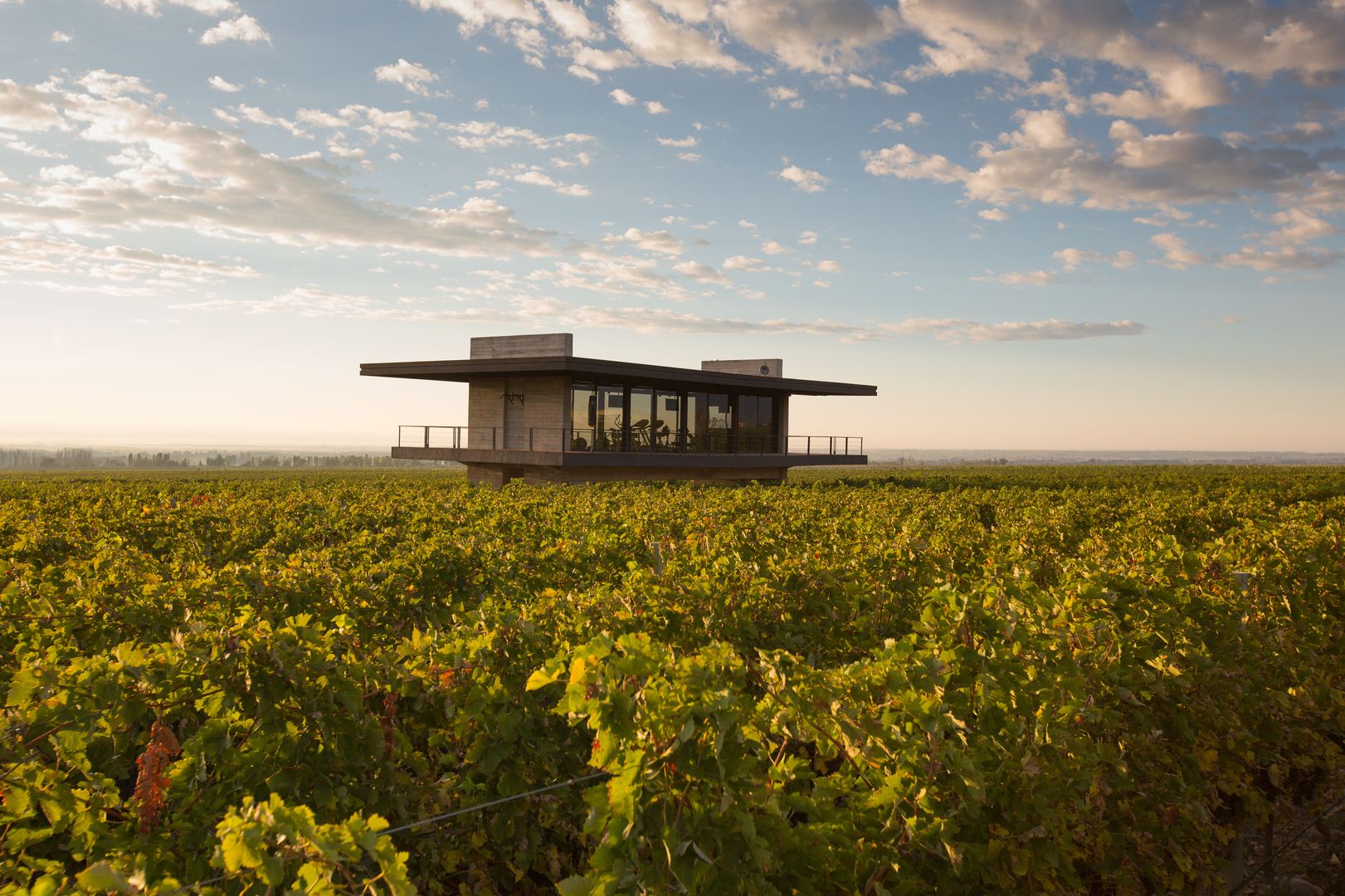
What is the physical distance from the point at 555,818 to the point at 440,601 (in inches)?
170

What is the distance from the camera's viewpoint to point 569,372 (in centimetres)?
2886

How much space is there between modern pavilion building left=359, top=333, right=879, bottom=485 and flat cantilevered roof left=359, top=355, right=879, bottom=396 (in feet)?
0.15

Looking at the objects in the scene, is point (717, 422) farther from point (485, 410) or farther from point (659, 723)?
point (659, 723)

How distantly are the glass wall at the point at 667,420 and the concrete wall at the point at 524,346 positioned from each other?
1.80 meters

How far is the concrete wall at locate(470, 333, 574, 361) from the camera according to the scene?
99.6ft

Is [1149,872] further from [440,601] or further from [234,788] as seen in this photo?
[440,601]

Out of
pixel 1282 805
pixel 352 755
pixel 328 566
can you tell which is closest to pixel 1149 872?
pixel 1282 805

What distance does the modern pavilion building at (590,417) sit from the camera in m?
28.8

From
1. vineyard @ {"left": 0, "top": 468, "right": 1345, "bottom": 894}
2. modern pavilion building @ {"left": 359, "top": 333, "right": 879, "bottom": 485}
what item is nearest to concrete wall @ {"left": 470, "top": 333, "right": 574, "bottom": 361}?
modern pavilion building @ {"left": 359, "top": 333, "right": 879, "bottom": 485}

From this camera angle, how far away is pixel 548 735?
3.88 metres

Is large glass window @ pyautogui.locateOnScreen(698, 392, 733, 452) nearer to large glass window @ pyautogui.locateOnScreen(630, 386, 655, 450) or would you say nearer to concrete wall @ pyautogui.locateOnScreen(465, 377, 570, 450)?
large glass window @ pyautogui.locateOnScreen(630, 386, 655, 450)

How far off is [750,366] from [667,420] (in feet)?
25.3

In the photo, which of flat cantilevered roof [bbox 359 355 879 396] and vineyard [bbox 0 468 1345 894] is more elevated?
flat cantilevered roof [bbox 359 355 879 396]

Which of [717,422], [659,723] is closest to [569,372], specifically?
[717,422]
